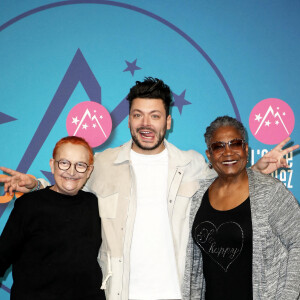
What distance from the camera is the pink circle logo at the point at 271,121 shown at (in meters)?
2.70

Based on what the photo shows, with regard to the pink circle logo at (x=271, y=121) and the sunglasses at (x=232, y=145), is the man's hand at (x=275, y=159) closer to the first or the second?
the sunglasses at (x=232, y=145)

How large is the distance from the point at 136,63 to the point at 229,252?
1.62m

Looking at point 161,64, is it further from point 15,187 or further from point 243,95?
point 15,187

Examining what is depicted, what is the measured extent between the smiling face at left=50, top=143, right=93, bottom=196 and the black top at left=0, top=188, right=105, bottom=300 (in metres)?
0.08

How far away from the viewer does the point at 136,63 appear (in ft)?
8.66

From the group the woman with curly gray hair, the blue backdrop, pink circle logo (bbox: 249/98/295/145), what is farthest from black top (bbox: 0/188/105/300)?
pink circle logo (bbox: 249/98/295/145)

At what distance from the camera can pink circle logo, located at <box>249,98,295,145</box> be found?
8.85 ft

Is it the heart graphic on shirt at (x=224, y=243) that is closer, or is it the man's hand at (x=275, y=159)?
the heart graphic on shirt at (x=224, y=243)

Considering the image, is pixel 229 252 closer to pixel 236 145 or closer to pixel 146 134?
pixel 236 145

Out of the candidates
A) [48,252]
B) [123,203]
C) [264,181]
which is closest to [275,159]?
[264,181]

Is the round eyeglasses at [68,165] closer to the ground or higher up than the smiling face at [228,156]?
closer to the ground

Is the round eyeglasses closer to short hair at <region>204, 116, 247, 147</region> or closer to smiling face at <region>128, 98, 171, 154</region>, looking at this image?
smiling face at <region>128, 98, 171, 154</region>

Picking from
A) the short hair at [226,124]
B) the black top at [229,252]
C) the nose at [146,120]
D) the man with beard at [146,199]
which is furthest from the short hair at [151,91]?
the black top at [229,252]

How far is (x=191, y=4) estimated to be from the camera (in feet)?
8.81
